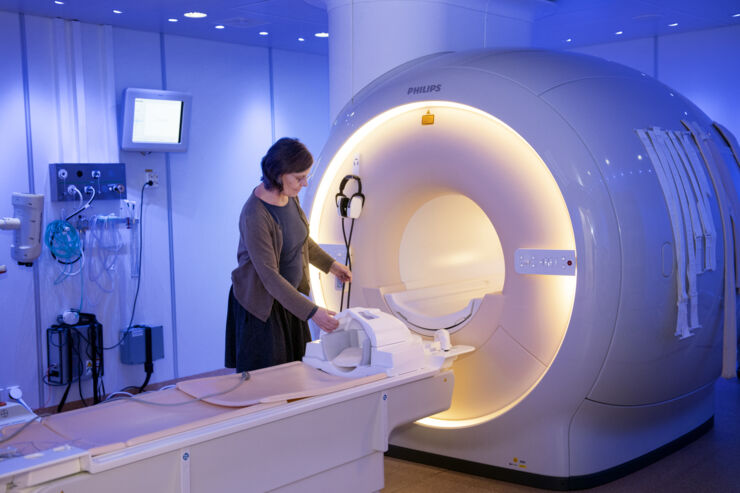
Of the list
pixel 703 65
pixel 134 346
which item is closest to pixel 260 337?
pixel 134 346

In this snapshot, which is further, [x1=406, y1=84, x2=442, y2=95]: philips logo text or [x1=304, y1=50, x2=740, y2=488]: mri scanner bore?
[x1=406, y1=84, x2=442, y2=95]: philips logo text

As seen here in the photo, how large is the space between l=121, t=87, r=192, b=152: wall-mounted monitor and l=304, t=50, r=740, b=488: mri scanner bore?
1.68 meters

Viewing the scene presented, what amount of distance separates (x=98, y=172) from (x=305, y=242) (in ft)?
6.43

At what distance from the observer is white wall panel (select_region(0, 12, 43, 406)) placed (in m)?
4.21

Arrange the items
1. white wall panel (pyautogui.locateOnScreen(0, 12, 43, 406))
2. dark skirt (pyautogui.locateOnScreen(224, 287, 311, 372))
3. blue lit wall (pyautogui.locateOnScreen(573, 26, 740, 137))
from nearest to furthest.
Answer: dark skirt (pyautogui.locateOnScreen(224, 287, 311, 372)) → white wall panel (pyautogui.locateOnScreen(0, 12, 43, 406)) → blue lit wall (pyautogui.locateOnScreen(573, 26, 740, 137))

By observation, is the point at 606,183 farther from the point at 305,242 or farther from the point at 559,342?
the point at 305,242

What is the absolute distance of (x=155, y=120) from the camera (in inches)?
185

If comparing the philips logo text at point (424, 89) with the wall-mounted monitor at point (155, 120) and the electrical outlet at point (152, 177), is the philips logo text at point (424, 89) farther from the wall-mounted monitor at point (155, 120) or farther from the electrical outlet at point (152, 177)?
the electrical outlet at point (152, 177)

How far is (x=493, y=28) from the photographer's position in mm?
3906

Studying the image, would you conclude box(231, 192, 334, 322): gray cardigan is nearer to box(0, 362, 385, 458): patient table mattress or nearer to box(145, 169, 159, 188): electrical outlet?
box(0, 362, 385, 458): patient table mattress

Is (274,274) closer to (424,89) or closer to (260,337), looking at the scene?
(260,337)

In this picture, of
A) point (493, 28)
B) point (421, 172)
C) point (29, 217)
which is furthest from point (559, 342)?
point (29, 217)

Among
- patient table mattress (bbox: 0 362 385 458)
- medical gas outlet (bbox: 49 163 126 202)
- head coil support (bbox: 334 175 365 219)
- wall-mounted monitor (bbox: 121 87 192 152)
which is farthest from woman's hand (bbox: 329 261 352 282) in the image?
wall-mounted monitor (bbox: 121 87 192 152)

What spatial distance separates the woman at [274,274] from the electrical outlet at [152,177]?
204cm
